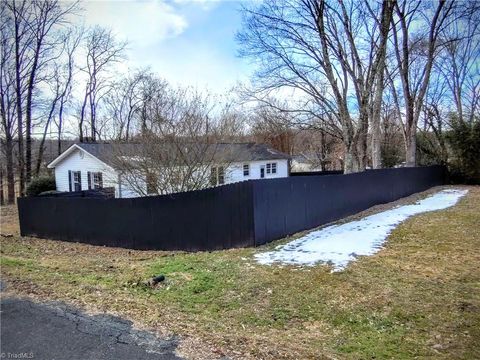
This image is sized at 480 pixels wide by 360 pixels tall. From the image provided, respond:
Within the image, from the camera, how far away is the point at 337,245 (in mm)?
6742

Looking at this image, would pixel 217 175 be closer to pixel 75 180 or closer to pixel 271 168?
pixel 75 180

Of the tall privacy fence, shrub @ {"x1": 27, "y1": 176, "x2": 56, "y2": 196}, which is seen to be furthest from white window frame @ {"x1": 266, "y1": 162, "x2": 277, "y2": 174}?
the tall privacy fence

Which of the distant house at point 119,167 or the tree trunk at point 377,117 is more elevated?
the tree trunk at point 377,117

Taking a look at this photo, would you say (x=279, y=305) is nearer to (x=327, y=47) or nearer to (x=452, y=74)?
(x=327, y=47)

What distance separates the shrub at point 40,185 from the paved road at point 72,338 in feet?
72.6

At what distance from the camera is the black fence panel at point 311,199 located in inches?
290

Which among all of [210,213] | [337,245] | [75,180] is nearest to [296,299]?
[337,245]

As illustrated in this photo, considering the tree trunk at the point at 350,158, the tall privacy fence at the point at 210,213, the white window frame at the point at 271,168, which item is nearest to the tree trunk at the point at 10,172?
the tall privacy fence at the point at 210,213

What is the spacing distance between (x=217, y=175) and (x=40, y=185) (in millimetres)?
16469

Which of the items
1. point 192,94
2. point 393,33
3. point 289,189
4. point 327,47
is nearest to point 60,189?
point 192,94

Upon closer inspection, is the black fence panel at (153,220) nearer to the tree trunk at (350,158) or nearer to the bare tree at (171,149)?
the bare tree at (171,149)

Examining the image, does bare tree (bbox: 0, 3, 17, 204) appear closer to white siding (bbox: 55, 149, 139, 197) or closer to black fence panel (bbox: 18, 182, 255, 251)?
white siding (bbox: 55, 149, 139, 197)

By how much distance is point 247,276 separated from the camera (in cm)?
507

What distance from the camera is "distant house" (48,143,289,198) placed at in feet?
38.9
